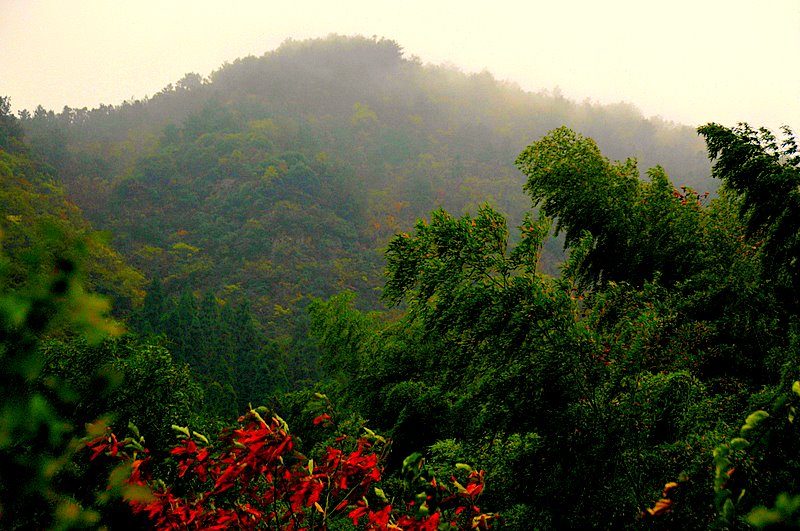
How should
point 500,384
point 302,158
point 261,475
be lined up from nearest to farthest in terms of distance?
1. point 261,475
2. point 500,384
3. point 302,158

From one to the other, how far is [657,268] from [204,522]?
A: 4.09 metres

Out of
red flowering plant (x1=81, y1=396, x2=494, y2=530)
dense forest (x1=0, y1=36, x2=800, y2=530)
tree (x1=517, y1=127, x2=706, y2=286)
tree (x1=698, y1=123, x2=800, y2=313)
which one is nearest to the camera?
dense forest (x1=0, y1=36, x2=800, y2=530)

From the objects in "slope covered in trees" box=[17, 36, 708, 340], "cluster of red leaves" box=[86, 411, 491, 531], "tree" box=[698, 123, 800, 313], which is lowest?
"cluster of red leaves" box=[86, 411, 491, 531]

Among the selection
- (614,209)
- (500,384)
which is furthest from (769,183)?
(500,384)

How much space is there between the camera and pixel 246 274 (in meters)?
36.0

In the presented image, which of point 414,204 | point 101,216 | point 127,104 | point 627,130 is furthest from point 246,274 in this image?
point 627,130

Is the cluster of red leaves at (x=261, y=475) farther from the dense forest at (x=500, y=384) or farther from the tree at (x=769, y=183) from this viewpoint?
the tree at (x=769, y=183)

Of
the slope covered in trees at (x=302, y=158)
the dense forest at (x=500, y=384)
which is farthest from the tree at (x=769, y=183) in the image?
the slope covered in trees at (x=302, y=158)

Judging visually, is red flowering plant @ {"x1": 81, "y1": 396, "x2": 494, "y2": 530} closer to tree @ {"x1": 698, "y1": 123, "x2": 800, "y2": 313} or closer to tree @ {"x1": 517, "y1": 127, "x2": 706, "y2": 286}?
tree @ {"x1": 698, "y1": 123, "x2": 800, "y2": 313}

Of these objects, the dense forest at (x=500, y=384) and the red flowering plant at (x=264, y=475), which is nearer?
the dense forest at (x=500, y=384)

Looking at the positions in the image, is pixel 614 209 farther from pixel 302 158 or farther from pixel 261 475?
pixel 302 158

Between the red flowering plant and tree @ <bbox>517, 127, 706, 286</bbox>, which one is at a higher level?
tree @ <bbox>517, 127, 706, 286</bbox>

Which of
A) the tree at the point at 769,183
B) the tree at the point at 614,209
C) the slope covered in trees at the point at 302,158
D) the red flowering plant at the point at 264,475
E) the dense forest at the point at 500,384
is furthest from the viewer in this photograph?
the slope covered in trees at the point at 302,158

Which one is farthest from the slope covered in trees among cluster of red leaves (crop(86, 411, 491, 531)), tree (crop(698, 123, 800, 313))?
cluster of red leaves (crop(86, 411, 491, 531))
